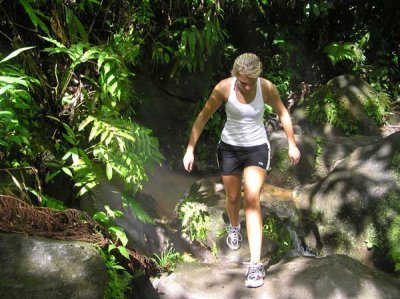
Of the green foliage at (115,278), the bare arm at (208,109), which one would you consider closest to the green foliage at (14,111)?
the green foliage at (115,278)

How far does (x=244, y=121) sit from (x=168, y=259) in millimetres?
1956

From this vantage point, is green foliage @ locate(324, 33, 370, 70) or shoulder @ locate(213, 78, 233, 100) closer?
shoulder @ locate(213, 78, 233, 100)

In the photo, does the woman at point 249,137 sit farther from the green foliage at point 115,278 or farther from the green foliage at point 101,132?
the green foliage at point 115,278

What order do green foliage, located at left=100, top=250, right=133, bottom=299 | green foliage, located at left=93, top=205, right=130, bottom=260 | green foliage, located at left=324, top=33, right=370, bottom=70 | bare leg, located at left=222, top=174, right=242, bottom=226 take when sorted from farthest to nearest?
green foliage, located at left=324, top=33, right=370, bottom=70
bare leg, located at left=222, top=174, right=242, bottom=226
green foliage, located at left=93, top=205, right=130, bottom=260
green foliage, located at left=100, top=250, right=133, bottom=299

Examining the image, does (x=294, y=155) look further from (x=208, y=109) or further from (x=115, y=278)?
(x=115, y=278)

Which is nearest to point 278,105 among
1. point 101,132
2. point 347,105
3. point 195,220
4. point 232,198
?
point 232,198

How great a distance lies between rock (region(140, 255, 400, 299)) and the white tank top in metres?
1.38

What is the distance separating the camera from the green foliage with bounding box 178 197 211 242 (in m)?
5.52

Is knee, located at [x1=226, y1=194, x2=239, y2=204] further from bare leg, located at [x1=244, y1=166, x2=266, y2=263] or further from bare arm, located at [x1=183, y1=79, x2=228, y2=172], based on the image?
bare arm, located at [x1=183, y1=79, x2=228, y2=172]

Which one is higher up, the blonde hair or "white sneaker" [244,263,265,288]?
the blonde hair

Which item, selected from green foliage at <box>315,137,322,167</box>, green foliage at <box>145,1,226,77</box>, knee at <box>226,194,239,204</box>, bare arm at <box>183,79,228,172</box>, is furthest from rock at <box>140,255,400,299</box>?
green foliage at <box>145,1,226,77</box>

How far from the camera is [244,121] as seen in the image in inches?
155

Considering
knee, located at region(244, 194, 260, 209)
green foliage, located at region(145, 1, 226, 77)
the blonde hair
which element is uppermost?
green foliage, located at region(145, 1, 226, 77)

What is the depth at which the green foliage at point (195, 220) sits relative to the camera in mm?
5519
